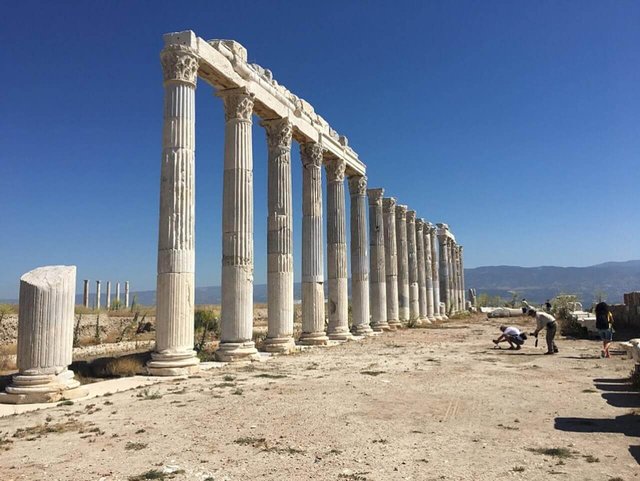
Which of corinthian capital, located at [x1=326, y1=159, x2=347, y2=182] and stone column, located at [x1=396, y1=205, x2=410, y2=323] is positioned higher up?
corinthian capital, located at [x1=326, y1=159, x2=347, y2=182]

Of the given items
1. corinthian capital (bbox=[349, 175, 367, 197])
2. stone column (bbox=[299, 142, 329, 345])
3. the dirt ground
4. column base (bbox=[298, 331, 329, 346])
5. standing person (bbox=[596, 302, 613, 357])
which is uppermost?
corinthian capital (bbox=[349, 175, 367, 197])

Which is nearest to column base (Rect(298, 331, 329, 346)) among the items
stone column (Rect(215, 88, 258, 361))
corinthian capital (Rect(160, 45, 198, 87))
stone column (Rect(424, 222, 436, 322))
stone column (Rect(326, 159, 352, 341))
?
stone column (Rect(326, 159, 352, 341))

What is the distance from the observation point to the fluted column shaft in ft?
145

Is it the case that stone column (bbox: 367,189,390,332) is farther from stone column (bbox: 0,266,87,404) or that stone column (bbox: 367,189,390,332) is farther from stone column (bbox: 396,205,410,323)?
stone column (bbox: 0,266,87,404)

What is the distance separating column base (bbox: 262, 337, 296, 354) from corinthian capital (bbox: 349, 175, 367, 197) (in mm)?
13386

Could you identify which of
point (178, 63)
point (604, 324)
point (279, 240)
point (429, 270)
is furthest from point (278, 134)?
point (429, 270)

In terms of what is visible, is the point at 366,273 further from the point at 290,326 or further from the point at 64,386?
the point at 64,386

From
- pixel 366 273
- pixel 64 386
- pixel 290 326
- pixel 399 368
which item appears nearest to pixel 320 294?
pixel 290 326

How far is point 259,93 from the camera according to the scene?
66.4 ft

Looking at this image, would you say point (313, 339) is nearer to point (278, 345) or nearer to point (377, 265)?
point (278, 345)

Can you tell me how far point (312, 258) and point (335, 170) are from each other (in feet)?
21.4

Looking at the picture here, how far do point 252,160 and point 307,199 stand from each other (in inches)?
238

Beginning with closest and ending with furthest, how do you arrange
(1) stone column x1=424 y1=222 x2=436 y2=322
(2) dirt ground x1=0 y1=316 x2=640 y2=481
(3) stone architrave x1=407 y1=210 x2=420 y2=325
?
(2) dirt ground x1=0 y1=316 x2=640 y2=481 → (3) stone architrave x1=407 y1=210 x2=420 y2=325 → (1) stone column x1=424 y1=222 x2=436 y2=322

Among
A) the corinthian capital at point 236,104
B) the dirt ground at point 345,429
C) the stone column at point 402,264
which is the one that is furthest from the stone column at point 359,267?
the dirt ground at point 345,429
